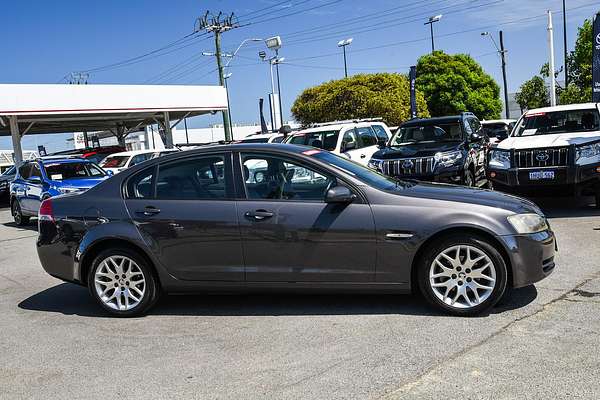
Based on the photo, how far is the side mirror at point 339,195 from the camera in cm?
499

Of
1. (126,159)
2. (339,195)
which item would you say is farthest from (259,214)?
(126,159)

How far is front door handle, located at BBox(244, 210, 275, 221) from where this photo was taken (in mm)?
5191

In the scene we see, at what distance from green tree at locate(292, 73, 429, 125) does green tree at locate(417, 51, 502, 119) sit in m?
9.94

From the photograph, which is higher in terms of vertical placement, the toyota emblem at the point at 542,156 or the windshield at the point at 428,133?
the windshield at the point at 428,133

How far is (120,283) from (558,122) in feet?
28.0

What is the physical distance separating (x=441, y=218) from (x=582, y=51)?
119 ft

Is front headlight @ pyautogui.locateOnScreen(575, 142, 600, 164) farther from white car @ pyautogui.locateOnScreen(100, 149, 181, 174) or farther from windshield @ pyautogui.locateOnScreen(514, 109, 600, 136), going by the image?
white car @ pyautogui.locateOnScreen(100, 149, 181, 174)

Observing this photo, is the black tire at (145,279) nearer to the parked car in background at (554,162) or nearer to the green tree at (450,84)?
the parked car in background at (554,162)

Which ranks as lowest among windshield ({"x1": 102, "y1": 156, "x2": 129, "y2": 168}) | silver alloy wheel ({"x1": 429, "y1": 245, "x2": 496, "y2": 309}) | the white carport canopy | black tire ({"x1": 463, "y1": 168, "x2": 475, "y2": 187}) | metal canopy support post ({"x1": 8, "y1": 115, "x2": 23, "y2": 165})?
silver alloy wheel ({"x1": 429, "y1": 245, "x2": 496, "y2": 309})

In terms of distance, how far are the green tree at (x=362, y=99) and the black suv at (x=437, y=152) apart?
19114 mm

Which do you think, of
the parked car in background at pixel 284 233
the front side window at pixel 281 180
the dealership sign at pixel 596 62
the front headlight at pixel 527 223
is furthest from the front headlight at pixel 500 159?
the dealership sign at pixel 596 62

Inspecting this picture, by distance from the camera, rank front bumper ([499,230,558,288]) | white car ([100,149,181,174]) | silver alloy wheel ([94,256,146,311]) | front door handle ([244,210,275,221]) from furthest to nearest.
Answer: white car ([100,149,181,174]), silver alloy wheel ([94,256,146,311]), front door handle ([244,210,275,221]), front bumper ([499,230,558,288])

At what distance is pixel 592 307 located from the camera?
4.97 metres

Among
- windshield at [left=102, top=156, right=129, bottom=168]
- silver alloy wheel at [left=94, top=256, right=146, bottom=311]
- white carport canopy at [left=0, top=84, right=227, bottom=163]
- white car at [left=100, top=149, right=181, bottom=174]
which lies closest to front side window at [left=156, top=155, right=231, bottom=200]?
silver alloy wheel at [left=94, top=256, right=146, bottom=311]
